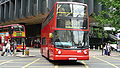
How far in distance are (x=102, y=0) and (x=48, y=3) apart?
59.0 ft

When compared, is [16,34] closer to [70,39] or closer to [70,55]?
[70,39]

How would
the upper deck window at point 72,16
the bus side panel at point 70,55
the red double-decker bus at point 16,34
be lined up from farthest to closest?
the red double-decker bus at point 16,34 → the upper deck window at point 72,16 → the bus side panel at point 70,55

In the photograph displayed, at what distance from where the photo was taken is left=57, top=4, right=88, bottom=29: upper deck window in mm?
14605

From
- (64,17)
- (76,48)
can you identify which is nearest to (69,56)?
(76,48)

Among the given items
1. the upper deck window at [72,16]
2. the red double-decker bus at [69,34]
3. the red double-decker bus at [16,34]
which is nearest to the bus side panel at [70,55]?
the red double-decker bus at [69,34]

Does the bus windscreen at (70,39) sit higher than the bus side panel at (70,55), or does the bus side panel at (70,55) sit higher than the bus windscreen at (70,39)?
the bus windscreen at (70,39)

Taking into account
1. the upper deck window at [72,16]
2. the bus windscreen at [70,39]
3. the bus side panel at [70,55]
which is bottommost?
the bus side panel at [70,55]

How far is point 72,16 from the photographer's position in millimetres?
14734

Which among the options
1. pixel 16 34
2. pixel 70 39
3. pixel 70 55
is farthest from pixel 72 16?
pixel 16 34

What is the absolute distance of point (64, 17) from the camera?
48.1 ft

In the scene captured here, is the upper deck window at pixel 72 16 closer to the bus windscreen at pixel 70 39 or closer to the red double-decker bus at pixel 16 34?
the bus windscreen at pixel 70 39

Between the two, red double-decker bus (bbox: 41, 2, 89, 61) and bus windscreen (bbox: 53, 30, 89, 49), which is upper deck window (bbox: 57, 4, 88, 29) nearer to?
red double-decker bus (bbox: 41, 2, 89, 61)

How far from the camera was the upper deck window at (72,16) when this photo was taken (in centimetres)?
1461

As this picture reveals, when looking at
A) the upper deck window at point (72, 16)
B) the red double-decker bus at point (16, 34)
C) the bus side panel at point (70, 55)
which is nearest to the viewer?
the bus side panel at point (70, 55)
